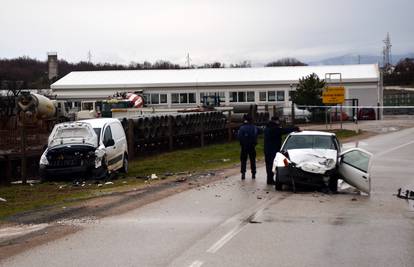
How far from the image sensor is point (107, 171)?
1975 centimetres

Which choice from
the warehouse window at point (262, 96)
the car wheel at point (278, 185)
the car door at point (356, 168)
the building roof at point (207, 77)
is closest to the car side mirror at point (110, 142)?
the car wheel at point (278, 185)

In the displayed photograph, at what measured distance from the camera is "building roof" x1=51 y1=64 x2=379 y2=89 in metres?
69.0

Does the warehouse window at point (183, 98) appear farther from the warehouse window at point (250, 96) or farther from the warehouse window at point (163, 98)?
the warehouse window at point (250, 96)

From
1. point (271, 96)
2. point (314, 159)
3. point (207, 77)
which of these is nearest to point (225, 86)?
point (207, 77)

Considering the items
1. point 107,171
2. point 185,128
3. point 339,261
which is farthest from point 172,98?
point 339,261

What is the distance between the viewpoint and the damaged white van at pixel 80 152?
19.0m

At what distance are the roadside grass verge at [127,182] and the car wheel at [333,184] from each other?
5.23 m

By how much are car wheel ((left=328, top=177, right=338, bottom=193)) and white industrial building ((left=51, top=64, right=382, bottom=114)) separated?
5067 centimetres

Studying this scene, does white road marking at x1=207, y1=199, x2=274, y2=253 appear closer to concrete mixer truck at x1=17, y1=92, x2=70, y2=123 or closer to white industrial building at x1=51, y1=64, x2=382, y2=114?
concrete mixer truck at x1=17, y1=92, x2=70, y2=123

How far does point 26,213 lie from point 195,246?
16.9ft

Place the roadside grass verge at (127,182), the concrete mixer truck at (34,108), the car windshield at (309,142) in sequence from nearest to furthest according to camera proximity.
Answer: the roadside grass verge at (127,182) → the car windshield at (309,142) → the concrete mixer truck at (34,108)

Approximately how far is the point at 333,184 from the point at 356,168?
2.28 ft

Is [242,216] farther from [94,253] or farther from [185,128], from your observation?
[185,128]

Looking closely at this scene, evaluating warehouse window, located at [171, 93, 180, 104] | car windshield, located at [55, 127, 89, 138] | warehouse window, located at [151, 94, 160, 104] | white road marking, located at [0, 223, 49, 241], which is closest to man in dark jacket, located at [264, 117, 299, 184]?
car windshield, located at [55, 127, 89, 138]
